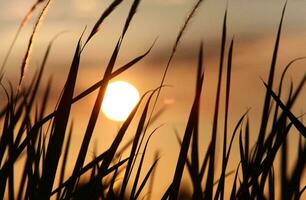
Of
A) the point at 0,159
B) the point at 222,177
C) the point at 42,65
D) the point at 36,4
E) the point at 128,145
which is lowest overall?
the point at 222,177

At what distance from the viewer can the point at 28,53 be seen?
63.9 inches

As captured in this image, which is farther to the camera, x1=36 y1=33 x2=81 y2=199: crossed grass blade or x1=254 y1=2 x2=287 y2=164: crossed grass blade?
x1=254 y1=2 x2=287 y2=164: crossed grass blade

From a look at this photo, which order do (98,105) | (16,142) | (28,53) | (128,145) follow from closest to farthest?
(98,105)
(16,142)
(28,53)
(128,145)

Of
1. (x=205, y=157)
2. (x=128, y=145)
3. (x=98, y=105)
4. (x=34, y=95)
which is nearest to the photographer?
(x=98, y=105)

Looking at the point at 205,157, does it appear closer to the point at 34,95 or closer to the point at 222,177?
the point at 222,177

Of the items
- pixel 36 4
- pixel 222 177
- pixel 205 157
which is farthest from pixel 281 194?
pixel 36 4

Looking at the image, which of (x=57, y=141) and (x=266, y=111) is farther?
(x=266, y=111)

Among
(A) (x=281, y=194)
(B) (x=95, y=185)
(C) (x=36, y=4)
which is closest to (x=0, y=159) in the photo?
(B) (x=95, y=185)

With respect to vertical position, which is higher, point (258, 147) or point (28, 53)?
point (28, 53)

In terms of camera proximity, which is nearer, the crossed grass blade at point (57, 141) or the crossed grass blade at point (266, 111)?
the crossed grass blade at point (57, 141)

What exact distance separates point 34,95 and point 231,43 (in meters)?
0.74

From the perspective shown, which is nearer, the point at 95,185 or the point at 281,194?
the point at 95,185

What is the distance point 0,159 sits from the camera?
152 centimetres

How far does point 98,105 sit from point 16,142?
1.05ft
